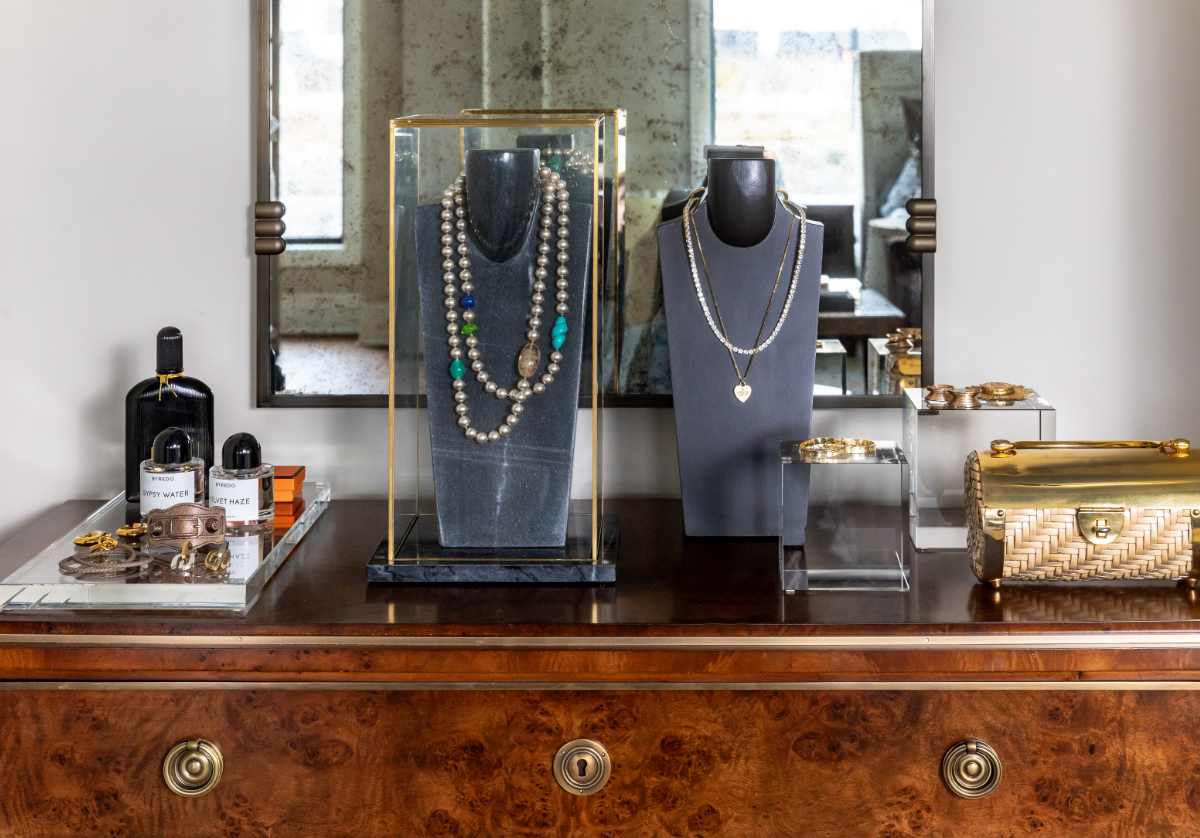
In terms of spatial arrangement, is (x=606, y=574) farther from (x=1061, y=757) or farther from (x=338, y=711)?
(x=1061, y=757)

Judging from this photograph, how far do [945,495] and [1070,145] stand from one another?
446 millimetres

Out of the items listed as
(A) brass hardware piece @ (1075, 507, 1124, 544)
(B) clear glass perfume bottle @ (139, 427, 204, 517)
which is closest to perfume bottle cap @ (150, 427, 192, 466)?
(B) clear glass perfume bottle @ (139, 427, 204, 517)

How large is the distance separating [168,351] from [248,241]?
0.17 metres

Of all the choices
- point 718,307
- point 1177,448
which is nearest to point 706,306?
point 718,307

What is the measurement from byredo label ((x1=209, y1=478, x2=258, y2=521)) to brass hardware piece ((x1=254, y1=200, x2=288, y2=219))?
32 cm

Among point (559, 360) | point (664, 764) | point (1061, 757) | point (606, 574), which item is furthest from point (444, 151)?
point (1061, 757)

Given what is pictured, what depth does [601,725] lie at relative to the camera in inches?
38.7

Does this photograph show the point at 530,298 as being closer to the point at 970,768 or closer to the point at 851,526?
the point at 851,526

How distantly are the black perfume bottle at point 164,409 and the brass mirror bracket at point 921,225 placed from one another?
75 centimetres

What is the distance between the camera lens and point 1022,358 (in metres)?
1.40

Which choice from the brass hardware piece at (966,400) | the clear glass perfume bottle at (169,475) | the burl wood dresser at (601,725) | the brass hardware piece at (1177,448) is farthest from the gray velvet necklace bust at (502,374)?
the brass hardware piece at (1177,448)

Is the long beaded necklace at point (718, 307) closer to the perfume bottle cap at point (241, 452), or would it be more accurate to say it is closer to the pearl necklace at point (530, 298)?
the pearl necklace at point (530, 298)

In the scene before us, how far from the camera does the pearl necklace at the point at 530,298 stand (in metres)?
1.06

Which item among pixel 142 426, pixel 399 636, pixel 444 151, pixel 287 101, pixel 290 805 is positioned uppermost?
pixel 287 101
